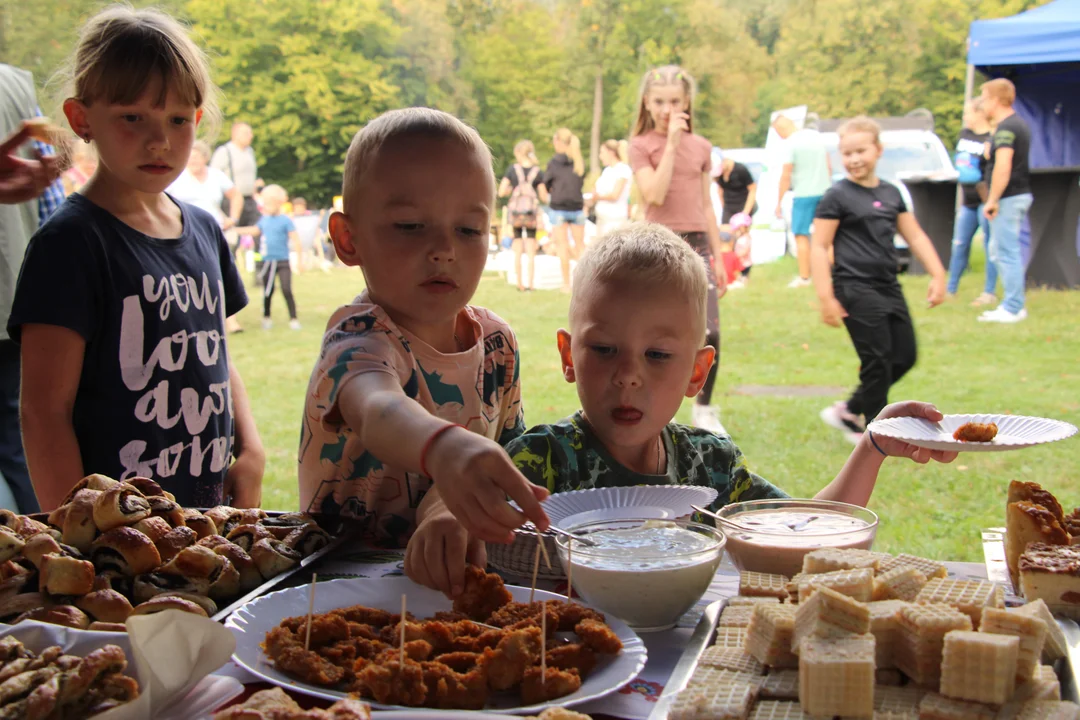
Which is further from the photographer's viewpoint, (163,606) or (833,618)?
(163,606)

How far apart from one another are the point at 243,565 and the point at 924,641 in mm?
886

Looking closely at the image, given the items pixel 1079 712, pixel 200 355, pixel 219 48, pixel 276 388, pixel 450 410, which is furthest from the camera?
pixel 219 48

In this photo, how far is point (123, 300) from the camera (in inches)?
85.0

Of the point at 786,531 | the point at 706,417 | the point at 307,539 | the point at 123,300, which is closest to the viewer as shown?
the point at 786,531

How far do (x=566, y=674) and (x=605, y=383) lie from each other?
0.89m

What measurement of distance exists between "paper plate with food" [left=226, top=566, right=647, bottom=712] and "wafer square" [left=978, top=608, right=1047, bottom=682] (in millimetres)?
366

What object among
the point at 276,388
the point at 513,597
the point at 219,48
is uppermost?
the point at 219,48

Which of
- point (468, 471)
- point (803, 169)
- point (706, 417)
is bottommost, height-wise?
point (706, 417)

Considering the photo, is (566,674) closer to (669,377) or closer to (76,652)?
(76,652)

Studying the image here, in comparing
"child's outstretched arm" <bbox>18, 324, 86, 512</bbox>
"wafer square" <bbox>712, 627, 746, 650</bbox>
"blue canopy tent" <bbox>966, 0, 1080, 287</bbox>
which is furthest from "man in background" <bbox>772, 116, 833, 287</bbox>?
"wafer square" <bbox>712, 627, 746, 650</bbox>

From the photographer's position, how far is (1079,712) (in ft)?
2.97

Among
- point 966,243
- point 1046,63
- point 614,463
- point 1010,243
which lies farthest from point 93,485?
point 1046,63

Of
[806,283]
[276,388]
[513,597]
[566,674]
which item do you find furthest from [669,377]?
[806,283]

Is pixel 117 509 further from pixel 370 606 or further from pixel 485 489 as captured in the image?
pixel 485 489
